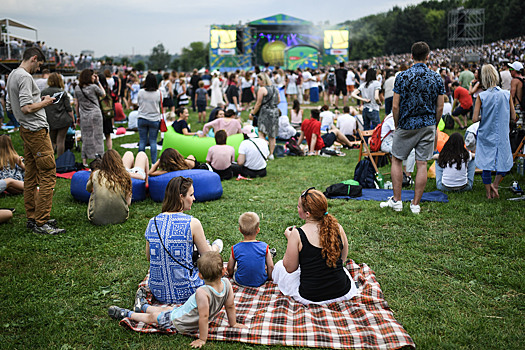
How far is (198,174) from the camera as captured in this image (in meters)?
6.60

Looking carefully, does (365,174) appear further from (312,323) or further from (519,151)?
(312,323)

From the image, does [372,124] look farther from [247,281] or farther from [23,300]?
[23,300]

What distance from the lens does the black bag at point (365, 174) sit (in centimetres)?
754

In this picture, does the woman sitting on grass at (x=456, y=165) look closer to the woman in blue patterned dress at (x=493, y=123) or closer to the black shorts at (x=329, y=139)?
the woman in blue patterned dress at (x=493, y=123)

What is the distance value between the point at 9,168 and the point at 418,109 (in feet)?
20.7

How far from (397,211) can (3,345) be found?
4.76 metres

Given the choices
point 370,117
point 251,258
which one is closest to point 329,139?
point 370,117

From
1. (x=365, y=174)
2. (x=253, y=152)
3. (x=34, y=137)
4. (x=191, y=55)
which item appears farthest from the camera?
(x=191, y=55)

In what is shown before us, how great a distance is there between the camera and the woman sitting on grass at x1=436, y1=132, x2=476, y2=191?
675 centimetres

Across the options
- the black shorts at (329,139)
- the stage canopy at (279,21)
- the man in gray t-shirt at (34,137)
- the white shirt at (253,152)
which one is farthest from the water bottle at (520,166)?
the stage canopy at (279,21)

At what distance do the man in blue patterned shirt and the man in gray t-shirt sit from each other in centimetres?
427

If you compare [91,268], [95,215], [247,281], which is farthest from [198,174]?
[247,281]

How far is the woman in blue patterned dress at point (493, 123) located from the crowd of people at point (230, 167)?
1 centimetres

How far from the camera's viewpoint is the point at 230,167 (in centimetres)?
824
